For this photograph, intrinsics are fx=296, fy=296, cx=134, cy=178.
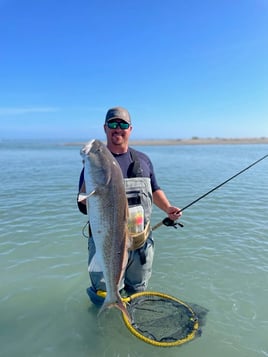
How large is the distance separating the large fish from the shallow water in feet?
5.13

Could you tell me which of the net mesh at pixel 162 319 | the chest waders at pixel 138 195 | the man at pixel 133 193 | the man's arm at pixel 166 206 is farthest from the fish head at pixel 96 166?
the net mesh at pixel 162 319

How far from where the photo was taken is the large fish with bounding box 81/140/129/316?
3.31m

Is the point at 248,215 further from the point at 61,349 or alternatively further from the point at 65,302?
the point at 61,349

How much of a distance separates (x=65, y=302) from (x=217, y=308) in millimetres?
2766

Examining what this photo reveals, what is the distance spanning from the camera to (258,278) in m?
6.16

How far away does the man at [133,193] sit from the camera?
4.19 m

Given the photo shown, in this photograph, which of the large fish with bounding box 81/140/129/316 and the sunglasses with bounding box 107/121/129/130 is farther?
the sunglasses with bounding box 107/121/129/130

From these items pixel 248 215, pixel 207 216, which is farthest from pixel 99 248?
pixel 248 215

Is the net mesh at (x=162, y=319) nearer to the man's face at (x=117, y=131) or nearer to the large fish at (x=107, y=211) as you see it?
the large fish at (x=107, y=211)

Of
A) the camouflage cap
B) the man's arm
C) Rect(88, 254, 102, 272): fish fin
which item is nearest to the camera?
Rect(88, 254, 102, 272): fish fin

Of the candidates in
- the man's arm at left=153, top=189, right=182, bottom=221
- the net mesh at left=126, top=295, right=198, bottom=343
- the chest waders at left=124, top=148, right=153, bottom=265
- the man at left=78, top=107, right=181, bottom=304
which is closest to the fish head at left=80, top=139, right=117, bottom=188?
the man at left=78, top=107, right=181, bottom=304

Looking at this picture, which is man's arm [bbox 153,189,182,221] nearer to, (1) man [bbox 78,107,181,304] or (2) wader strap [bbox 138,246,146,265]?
(1) man [bbox 78,107,181,304]

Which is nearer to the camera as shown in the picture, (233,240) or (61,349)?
(61,349)

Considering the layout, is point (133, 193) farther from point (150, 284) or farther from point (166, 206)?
point (150, 284)
